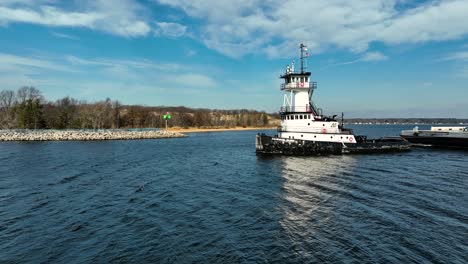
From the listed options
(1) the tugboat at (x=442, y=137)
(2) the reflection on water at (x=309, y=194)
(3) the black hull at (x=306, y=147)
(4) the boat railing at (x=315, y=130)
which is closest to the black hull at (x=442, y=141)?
(1) the tugboat at (x=442, y=137)

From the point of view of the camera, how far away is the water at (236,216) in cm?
1327

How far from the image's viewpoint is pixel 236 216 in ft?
59.7

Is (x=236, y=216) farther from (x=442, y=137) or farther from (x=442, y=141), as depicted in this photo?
(x=442, y=141)

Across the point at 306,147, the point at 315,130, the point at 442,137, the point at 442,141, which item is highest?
the point at 315,130

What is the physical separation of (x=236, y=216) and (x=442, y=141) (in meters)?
56.1

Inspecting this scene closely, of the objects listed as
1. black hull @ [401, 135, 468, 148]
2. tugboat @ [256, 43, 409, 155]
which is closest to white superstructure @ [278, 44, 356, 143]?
tugboat @ [256, 43, 409, 155]

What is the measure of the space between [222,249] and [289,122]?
36.7 metres

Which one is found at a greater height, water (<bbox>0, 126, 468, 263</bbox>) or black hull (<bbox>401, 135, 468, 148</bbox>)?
black hull (<bbox>401, 135, 468, 148</bbox>)

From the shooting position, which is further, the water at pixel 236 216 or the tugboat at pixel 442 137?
the tugboat at pixel 442 137

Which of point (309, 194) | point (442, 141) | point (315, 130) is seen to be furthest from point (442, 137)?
point (309, 194)

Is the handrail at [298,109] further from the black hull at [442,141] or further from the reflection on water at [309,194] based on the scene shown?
the black hull at [442,141]

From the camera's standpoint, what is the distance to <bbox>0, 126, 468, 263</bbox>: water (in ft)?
43.5

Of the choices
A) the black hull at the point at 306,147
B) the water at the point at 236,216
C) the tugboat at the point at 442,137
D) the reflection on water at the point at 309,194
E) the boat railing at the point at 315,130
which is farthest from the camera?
the tugboat at the point at 442,137

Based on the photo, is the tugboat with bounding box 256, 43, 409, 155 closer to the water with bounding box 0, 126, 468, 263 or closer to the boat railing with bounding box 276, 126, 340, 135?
the boat railing with bounding box 276, 126, 340, 135
